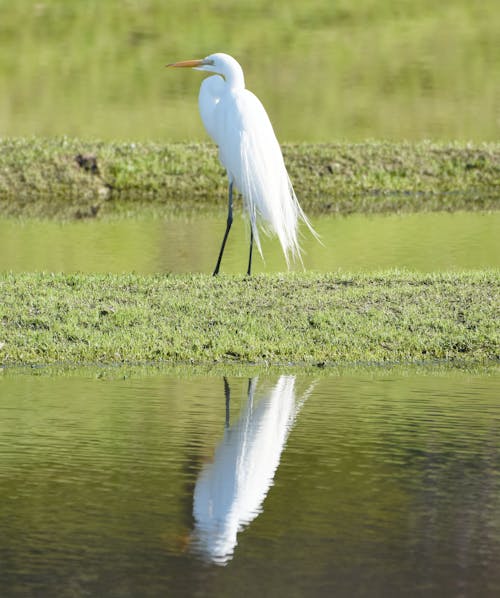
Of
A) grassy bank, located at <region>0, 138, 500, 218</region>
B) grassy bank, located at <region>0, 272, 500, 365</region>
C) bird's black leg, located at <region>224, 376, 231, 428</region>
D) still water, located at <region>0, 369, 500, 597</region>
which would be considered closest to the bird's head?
grassy bank, located at <region>0, 272, 500, 365</region>

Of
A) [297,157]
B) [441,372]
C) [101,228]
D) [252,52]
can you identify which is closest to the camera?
[441,372]

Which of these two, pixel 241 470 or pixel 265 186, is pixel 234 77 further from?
pixel 241 470

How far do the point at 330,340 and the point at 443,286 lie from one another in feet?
5.93

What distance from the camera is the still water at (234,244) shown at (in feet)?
42.1

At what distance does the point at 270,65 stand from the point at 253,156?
22476 mm

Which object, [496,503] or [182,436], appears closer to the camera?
[496,503]

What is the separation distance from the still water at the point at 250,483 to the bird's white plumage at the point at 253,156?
382 centimetres

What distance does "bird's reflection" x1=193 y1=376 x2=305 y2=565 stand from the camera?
206 inches

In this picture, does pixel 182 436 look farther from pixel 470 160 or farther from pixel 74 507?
pixel 470 160

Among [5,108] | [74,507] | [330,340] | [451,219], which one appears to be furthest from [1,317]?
[5,108]

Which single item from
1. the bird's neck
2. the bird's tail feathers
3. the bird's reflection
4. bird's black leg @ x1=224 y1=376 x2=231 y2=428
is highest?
the bird's neck

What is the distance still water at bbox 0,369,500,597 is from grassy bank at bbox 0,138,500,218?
9494 millimetres

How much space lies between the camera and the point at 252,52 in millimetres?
35406

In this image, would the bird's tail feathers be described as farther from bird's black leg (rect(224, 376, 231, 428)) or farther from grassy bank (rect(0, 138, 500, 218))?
grassy bank (rect(0, 138, 500, 218))
